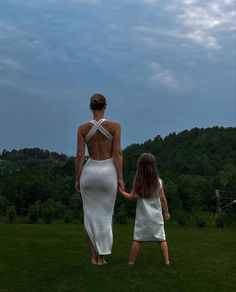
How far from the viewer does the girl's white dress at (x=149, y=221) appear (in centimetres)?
710

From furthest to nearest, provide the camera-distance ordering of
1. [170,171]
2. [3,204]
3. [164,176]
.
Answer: [170,171], [164,176], [3,204]

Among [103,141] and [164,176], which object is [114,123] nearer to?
[103,141]

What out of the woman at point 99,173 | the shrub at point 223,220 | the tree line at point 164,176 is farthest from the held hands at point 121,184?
the shrub at point 223,220

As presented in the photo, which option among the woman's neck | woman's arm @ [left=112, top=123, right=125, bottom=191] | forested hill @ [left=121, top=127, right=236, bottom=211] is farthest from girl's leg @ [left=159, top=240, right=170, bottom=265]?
forested hill @ [left=121, top=127, right=236, bottom=211]

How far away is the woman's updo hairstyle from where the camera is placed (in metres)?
7.13

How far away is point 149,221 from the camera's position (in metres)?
7.11

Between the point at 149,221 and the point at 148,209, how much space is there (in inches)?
6.0

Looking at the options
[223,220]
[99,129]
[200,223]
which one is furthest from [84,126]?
[223,220]

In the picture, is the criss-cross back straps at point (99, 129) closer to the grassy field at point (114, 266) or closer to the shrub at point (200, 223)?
the grassy field at point (114, 266)

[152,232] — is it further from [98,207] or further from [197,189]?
[197,189]

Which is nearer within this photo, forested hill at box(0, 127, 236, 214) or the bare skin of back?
the bare skin of back

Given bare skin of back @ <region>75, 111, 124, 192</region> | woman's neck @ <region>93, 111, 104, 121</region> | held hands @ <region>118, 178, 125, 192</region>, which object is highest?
woman's neck @ <region>93, 111, 104, 121</region>

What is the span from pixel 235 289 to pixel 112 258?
239cm

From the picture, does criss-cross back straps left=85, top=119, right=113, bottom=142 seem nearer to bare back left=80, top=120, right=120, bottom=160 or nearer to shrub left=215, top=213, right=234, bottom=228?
bare back left=80, top=120, right=120, bottom=160
